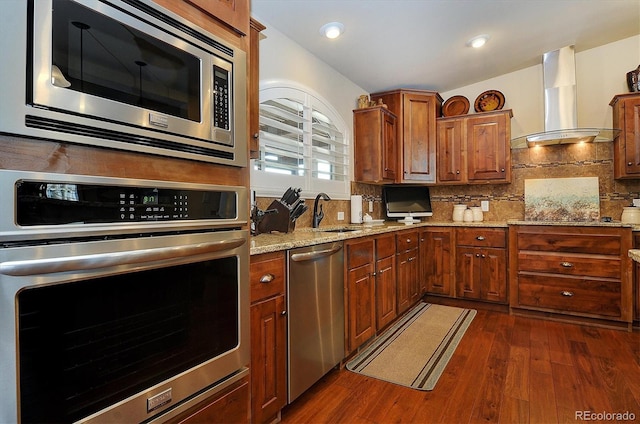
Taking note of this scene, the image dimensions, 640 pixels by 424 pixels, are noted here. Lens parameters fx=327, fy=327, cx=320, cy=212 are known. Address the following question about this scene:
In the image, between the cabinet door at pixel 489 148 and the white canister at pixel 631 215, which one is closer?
the white canister at pixel 631 215

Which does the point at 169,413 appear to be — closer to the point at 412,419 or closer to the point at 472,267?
the point at 412,419

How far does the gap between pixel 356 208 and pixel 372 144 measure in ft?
2.46

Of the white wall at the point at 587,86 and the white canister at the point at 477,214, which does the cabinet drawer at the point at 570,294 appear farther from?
the white wall at the point at 587,86

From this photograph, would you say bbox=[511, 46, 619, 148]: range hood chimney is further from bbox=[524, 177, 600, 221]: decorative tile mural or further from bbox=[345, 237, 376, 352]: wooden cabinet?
bbox=[345, 237, 376, 352]: wooden cabinet

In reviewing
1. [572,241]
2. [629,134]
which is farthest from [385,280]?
[629,134]

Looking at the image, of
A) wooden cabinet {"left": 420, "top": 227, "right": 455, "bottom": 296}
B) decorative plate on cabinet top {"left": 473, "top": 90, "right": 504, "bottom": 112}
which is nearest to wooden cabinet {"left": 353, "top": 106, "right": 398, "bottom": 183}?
wooden cabinet {"left": 420, "top": 227, "right": 455, "bottom": 296}

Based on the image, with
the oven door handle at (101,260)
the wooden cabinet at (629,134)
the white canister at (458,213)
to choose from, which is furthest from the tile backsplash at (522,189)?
the oven door handle at (101,260)

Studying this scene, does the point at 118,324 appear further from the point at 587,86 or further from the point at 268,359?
the point at 587,86

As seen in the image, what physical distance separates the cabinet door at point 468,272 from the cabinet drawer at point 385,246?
1157 millimetres

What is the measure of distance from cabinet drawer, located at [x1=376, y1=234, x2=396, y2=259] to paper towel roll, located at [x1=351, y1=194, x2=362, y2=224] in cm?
68

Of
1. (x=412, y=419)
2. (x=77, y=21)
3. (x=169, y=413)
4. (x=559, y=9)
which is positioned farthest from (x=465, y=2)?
(x=169, y=413)

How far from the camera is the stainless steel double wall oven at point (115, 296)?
0.70 m

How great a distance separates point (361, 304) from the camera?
7.95 ft

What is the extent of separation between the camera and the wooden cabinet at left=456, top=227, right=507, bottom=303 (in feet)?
11.5
